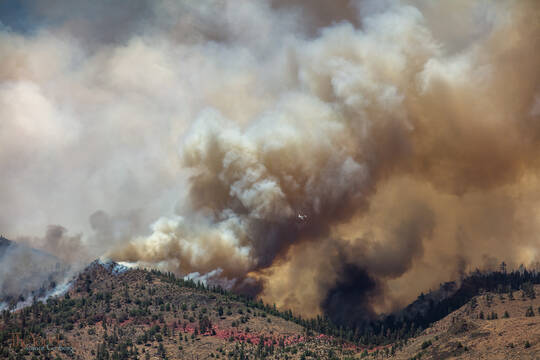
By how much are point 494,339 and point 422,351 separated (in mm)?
22773

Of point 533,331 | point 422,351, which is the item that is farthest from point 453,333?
point 533,331

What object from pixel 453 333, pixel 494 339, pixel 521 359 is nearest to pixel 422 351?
pixel 453 333

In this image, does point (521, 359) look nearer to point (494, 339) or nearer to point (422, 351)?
point (494, 339)

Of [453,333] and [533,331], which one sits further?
[453,333]

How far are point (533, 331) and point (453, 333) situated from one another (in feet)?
87.9

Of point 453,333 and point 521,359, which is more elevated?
point 453,333

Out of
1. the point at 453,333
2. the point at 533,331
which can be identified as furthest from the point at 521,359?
the point at 453,333

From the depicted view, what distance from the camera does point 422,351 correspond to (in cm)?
19700

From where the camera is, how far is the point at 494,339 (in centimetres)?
18150

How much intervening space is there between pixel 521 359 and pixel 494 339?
19.9 m

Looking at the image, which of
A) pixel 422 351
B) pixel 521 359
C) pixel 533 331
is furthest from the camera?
pixel 422 351

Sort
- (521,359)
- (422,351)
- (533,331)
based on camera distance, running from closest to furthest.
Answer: (521,359)
(533,331)
(422,351)

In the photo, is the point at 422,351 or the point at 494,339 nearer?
the point at 494,339

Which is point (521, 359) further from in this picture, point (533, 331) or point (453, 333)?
point (453, 333)
